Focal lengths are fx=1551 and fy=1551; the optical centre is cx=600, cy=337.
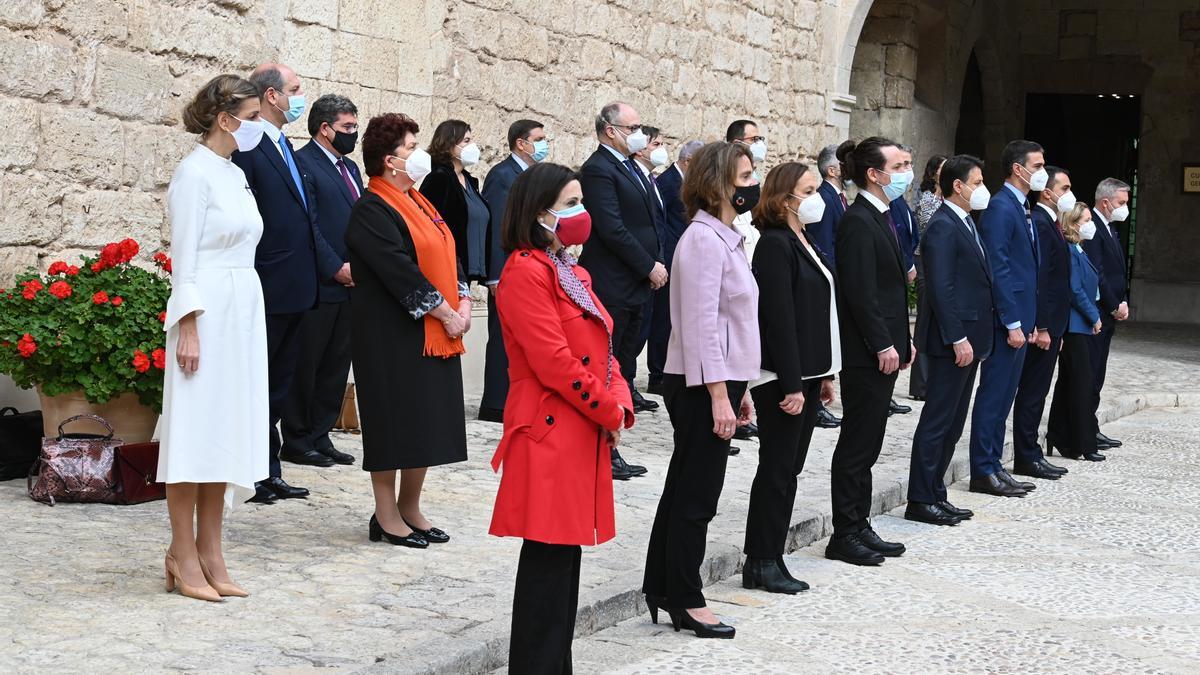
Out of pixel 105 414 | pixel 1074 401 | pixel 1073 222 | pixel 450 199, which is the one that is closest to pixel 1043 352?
pixel 1074 401

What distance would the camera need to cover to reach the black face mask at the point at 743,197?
5441mm

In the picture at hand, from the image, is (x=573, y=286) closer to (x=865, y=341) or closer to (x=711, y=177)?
(x=711, y=177)

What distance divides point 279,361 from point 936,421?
10.4 ft

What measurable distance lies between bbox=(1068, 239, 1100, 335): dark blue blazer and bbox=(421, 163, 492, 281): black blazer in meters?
3.74

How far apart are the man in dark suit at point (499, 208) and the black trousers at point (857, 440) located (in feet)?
9.40

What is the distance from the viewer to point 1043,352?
9227mm

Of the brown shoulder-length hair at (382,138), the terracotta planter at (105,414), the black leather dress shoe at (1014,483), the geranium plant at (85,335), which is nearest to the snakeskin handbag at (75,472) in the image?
the terracotta planter at (105,414)

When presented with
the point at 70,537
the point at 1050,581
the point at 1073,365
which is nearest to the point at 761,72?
the point at 1073,365

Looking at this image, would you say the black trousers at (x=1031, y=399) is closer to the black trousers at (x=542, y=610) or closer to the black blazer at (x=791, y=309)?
the black blazer at (x=791, y=309)

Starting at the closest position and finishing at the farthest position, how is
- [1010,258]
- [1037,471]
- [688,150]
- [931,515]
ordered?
[931,515]
[1010,258]
[1037,471]
[688,150]

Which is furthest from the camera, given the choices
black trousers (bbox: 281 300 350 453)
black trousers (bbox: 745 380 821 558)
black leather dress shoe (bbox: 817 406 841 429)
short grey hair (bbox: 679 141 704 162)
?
Result: black leather dress shoe (bbox: 817 406 841 429)

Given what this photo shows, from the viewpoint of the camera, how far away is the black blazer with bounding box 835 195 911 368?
6.53 metres

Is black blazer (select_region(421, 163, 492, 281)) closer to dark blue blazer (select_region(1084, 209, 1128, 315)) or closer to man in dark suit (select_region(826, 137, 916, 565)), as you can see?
man in dark suit (select_region(826, 137, 916, 565))

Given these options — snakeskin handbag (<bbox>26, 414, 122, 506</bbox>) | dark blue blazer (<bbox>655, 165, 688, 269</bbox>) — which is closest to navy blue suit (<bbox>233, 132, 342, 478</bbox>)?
snakeskin handbag (<bbox>26, 414, 122, 506</bbox>)
